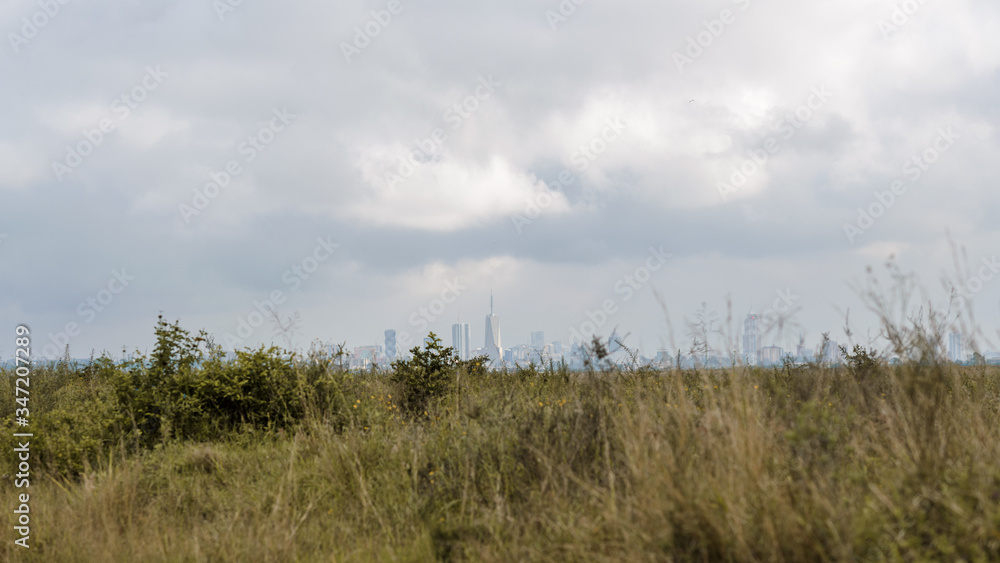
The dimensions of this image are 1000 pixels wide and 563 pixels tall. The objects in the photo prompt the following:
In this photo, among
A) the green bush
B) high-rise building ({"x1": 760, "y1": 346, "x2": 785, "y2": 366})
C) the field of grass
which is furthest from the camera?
the green bush

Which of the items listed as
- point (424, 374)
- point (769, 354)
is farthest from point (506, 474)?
point (424, 374)

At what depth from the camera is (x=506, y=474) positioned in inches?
192

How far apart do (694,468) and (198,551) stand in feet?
11.5

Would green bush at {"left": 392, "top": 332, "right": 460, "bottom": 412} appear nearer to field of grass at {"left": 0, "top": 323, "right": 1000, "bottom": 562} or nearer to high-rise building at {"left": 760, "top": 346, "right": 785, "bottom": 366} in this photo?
field of grass at {"left": 0, "top": 323, "right": 1000, "bottom": 562}

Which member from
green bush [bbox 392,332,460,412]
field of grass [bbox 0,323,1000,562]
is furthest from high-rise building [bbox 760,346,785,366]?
green bush [bbox 392,332,460,412]

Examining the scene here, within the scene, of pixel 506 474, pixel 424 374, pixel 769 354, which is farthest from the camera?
pixel 424 374

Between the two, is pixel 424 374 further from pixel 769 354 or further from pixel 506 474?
pixel 769 354

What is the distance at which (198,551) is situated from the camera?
426 centimetres

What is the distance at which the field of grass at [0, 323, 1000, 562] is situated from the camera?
10.5ft

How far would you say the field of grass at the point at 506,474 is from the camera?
10.5 feet

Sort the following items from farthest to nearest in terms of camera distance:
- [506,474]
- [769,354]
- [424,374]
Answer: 1. [424,374]
2. [769,354]
3. [506,474]

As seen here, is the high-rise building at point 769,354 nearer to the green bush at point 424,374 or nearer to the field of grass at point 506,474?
the field of grass at point 506,474

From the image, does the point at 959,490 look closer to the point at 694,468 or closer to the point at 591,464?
the point at 694,468

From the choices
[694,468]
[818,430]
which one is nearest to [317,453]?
[694,468]
